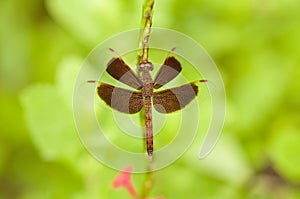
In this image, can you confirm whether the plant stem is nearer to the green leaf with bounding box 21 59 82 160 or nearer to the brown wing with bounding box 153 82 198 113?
the brown wing with bounding box 153 82 198 113

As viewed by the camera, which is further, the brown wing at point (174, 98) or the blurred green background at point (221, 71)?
→ the blurred green background at point (221, 71)

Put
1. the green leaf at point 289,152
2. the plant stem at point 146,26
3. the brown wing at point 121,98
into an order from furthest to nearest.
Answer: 1. the green leaf at point 289,152
2. the brown wing at point 121,98
3. the plant stem at point 146,26

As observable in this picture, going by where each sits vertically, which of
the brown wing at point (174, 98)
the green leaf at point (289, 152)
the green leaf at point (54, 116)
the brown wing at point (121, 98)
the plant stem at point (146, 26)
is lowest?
the brown wing at point (121, 98)

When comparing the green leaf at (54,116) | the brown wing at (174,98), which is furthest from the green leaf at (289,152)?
the brown wing at (174,98)

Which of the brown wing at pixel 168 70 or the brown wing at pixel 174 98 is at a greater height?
Result: the brown wing at pixel 168 70

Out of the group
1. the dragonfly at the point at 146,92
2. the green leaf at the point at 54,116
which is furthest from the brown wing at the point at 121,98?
the green leaf at the point at 54,116

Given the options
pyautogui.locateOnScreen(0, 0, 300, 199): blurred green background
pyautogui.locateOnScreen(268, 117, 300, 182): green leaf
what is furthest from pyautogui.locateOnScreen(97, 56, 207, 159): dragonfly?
pyautogui.locateOnScreen(268, 117, 300, 182): green leaf

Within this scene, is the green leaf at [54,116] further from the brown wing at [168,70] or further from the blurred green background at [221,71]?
the brown wing at [168,70]

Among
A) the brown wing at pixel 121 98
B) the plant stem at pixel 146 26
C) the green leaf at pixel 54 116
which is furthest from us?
the green leaf at pixel 54 116

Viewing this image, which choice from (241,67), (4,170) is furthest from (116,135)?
(241,67)
